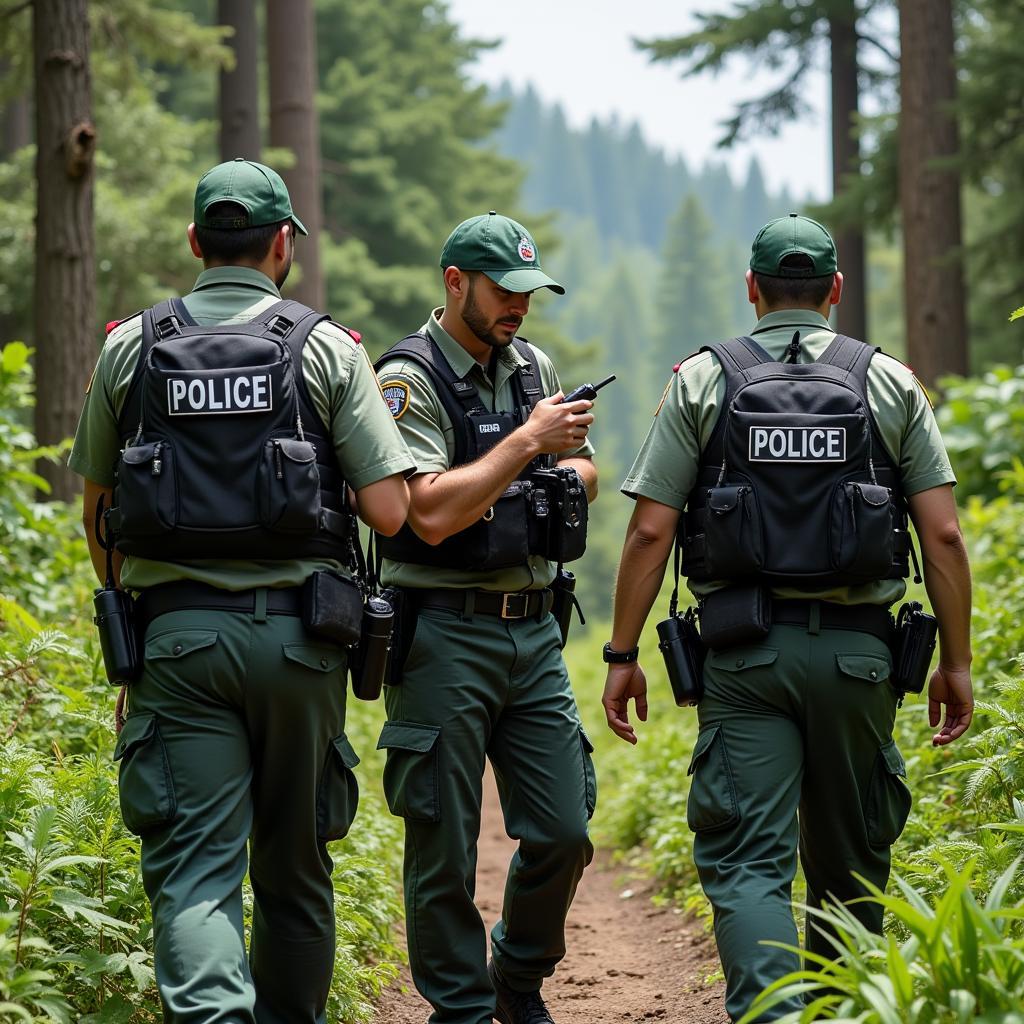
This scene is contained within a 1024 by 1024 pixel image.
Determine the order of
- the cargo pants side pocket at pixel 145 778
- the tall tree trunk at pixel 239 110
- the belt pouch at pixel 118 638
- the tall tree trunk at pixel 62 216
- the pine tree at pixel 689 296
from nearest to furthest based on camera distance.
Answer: the cargo pants side pocket at pixel 145 778, the belt pouch at pixel 118 638, the tall tree trunk at pixel 62 216, the tall tree trunk at pixel 239 110, the pine tree at pixel 689 296

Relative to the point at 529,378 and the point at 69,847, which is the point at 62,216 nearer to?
the point at 529,378

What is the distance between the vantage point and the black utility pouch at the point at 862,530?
4.03 meters

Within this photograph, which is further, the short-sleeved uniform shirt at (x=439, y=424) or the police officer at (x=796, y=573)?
the short-sleeved uniform shirt at (x=439, y=424)

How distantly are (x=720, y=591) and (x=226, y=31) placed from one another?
954 cm

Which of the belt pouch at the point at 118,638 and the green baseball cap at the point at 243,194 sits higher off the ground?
the green baseball cap at the point at 243,194

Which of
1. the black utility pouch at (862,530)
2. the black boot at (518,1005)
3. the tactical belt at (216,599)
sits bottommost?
the black boot at (518,1005)

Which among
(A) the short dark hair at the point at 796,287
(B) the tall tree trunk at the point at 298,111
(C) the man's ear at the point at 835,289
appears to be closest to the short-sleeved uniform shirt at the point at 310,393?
(A) the short dark hair at the point at 796,287

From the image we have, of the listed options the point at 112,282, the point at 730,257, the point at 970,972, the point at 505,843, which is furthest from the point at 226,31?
the point at 730,257

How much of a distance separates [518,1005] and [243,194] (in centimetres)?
297

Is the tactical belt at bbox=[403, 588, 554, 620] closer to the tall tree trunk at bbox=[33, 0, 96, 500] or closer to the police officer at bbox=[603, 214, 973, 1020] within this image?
the police officer at bbox=[603, 214, 973, 1020]

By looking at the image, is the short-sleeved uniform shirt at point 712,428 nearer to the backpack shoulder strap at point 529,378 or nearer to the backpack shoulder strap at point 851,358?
the backpack shoulder strap at point 851,358

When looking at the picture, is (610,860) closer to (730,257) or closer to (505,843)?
(505,843)

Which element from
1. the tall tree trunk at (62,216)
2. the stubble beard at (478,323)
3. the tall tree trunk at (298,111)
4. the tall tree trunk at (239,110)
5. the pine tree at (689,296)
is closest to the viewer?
the stubble beard at (478,323)

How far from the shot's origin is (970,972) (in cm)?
307
